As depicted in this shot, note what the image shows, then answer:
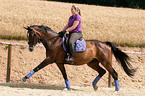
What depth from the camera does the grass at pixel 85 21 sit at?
15.5m

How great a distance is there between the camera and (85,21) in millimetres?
17734

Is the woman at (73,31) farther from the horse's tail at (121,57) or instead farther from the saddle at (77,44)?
the horse's tail at (121,57)

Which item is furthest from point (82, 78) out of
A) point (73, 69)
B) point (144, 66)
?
point (144, 66)

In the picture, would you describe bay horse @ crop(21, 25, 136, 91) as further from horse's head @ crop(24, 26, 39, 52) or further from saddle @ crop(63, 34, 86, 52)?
saddle @ crop(63, 34, 86, 52)

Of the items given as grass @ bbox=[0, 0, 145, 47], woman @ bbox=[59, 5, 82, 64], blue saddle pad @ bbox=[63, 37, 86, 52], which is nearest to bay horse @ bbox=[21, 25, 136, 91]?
blue saddle pad @ bbox=[63, 37, 86, 52]

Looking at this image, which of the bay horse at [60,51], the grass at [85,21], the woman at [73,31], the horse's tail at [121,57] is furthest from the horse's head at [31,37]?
the grass at [85,21]

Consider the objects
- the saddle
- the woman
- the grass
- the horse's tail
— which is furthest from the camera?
the grass

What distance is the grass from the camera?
50.9 ft

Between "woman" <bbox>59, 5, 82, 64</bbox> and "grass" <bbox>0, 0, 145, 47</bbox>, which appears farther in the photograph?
→ "grass" <bbox>0, 0, 145, 47</bbox>

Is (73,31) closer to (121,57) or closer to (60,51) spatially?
(60,51)

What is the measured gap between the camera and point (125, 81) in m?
11.8

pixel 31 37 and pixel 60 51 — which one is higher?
pixel 31 37

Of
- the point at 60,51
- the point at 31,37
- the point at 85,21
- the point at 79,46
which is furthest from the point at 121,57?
the point at 85,21

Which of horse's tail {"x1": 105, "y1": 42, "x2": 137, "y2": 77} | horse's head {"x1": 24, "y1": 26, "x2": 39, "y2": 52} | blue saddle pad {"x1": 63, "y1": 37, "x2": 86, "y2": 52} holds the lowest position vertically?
horse's tail {"x1": 105, "y1": 42, "x2": 137, "y2": 77}
